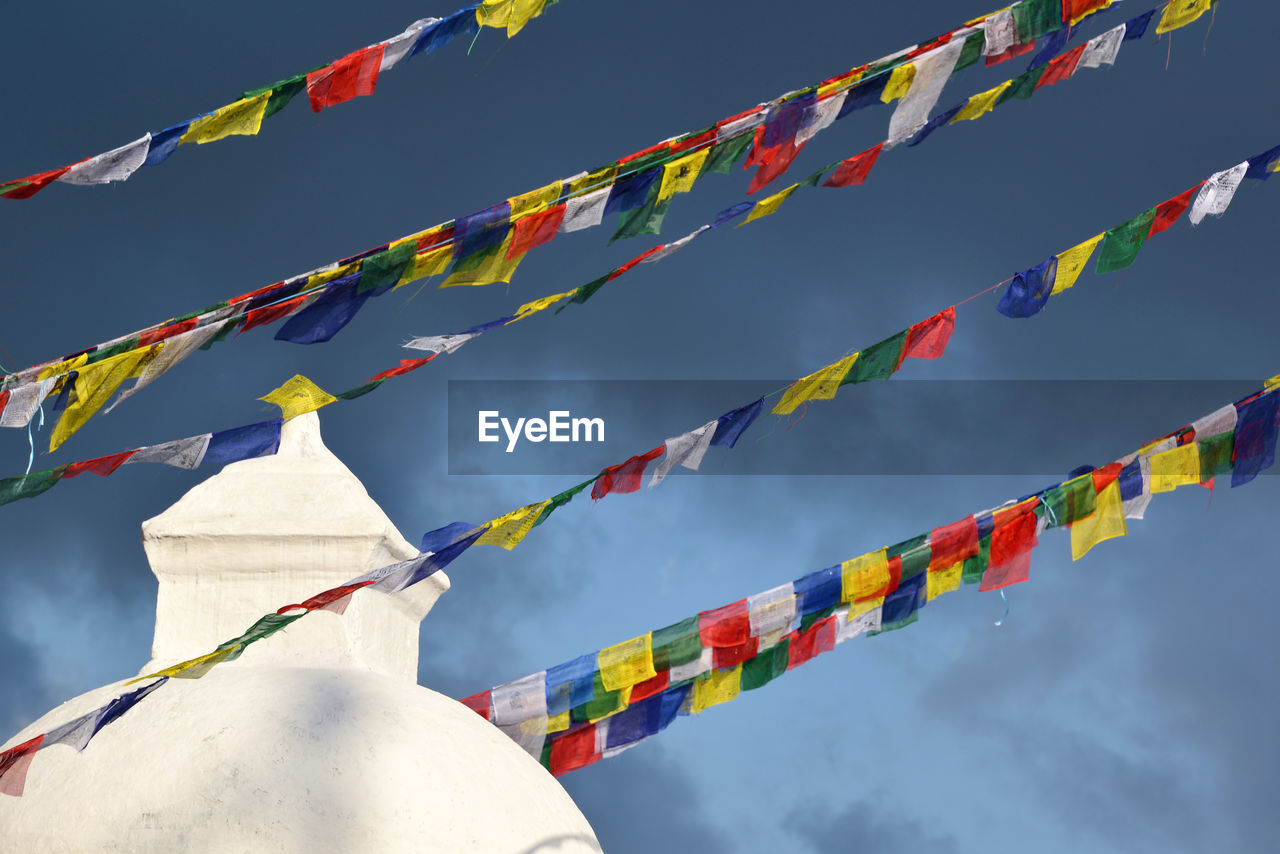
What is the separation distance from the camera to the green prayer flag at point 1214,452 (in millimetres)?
6758

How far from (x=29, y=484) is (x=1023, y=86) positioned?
16.1 feet

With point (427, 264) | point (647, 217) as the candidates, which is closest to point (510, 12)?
point (647, 217)

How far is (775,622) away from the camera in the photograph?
22.2ft

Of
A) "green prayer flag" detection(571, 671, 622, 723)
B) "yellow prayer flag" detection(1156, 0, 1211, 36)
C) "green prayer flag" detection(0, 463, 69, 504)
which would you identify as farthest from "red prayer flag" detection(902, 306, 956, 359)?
"green prayer flag" detection(0, 463, 69, 504)

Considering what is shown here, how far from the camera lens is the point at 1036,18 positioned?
6.31 metres

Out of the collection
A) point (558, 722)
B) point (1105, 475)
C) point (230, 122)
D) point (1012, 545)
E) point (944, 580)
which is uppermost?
point (230, 122)

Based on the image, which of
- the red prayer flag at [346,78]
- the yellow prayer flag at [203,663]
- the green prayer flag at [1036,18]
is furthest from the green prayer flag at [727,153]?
the yellow prayer flag at [203,663]

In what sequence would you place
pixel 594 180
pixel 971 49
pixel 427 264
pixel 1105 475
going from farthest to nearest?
pixel 1105 475 < pixel 971 49 < pixel 594 180 < pixel 427 264

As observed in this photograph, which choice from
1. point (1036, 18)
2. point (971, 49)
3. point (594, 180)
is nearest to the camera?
point (594, 180)

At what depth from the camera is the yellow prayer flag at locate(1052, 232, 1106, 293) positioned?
664 centimetres

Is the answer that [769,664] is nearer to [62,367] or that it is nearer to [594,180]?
[594,180]

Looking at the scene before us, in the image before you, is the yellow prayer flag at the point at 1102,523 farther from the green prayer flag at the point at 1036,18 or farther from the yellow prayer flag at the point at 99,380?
the yellow prayer flag at the point at 99,380

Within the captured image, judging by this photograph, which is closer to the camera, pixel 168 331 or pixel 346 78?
pixel 168 331

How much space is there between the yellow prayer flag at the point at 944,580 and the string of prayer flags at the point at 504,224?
201 cm
